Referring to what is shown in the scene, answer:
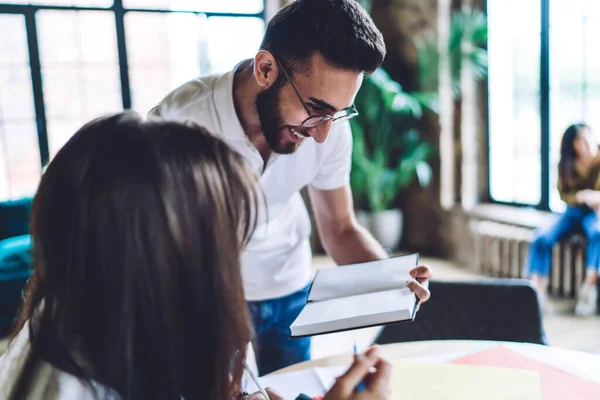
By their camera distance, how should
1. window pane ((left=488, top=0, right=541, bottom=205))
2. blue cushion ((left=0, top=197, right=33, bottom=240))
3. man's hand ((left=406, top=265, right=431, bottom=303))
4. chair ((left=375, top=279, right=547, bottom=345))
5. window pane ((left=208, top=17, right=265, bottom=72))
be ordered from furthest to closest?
window pane ((left=208, top=17, right=265, bottom=72)) → window pane ((left=488, top=0, right=541, bottom=205)) → blue cushion ((left=0, top=197, right=33, bottom=240)) → chair ((left=375, top=279, right=547, bottom=345)) → man's hand ((left=406, top=265, right=431, bottom=303))

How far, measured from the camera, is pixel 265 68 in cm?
118

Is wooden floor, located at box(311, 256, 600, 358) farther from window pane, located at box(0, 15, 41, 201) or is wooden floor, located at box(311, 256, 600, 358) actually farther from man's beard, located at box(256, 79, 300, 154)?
window pane, located at box(0, 15, 41, 201)

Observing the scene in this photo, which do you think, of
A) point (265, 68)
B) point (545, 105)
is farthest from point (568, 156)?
point (265, 68)

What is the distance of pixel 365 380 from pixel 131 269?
32cm

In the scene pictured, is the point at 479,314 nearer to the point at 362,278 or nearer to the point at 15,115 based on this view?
the point at 362,278

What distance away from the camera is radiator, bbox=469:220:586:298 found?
3.44 metres

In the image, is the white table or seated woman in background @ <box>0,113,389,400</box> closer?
seated woman in background @ <box>0,113,389,400</box>

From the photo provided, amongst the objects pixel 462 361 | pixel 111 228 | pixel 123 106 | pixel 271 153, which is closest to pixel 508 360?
pixel 462 361

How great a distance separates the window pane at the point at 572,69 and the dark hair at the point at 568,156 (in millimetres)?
160

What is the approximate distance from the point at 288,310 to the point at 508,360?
59cm

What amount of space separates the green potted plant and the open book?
3358mm

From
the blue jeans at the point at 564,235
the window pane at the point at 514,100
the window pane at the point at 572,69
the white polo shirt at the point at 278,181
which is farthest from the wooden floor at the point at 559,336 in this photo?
the white polo shirt at the point at 278,181

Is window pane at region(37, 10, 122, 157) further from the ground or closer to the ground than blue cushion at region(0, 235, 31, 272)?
further from the ground

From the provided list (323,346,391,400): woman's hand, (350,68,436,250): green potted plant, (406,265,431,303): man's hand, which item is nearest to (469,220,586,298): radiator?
(350,68,436,250): green potted plant
